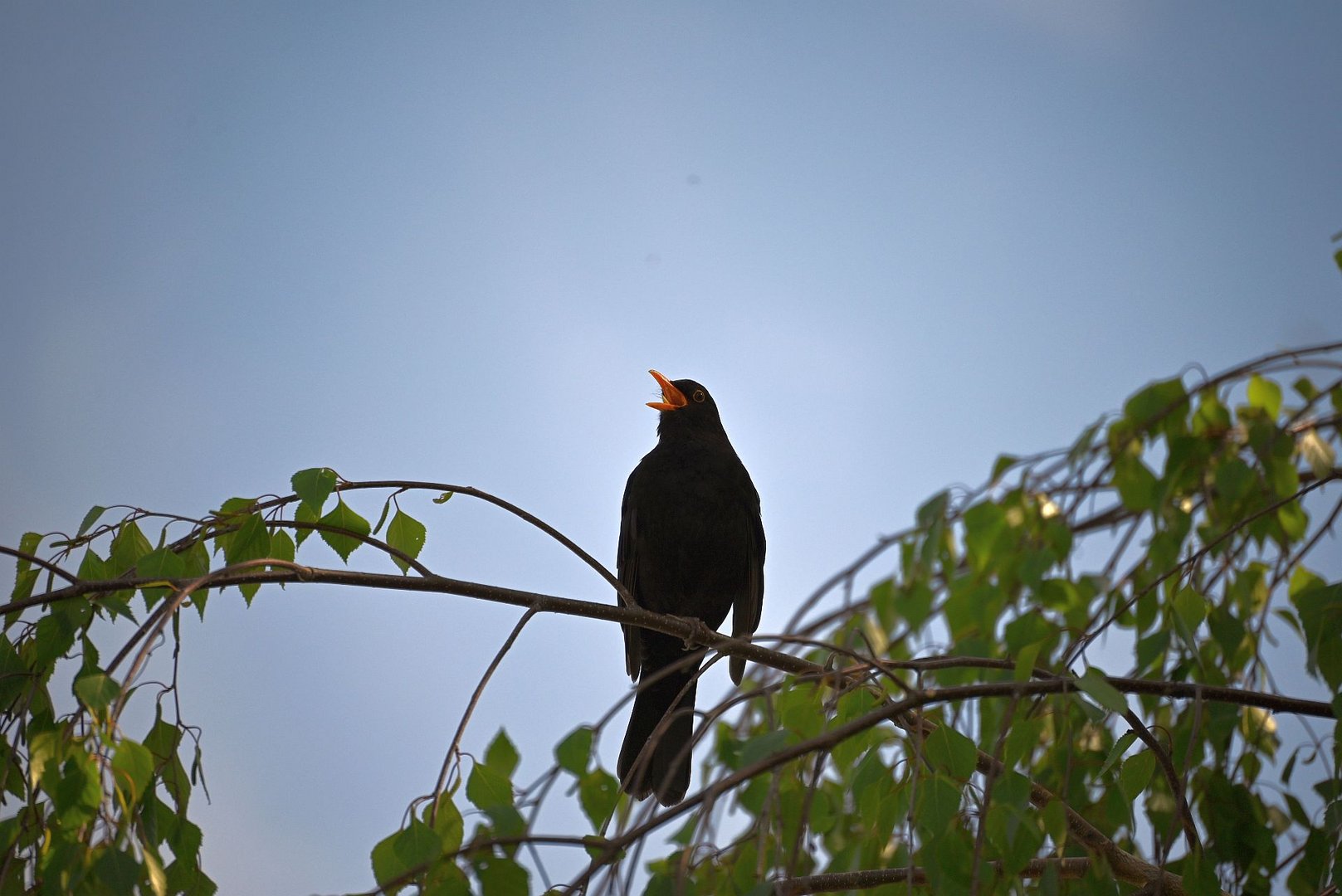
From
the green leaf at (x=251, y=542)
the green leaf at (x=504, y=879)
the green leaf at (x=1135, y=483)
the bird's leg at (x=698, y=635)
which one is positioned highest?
the bird's leg at (x=698, y=635)

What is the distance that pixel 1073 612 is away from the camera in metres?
2.51

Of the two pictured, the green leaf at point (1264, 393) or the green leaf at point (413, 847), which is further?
the green leaf at point (1264, 393)

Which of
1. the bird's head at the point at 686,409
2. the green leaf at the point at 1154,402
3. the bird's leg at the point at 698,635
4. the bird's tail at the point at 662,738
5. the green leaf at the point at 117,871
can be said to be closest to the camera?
the green leaf at the point at 117,871

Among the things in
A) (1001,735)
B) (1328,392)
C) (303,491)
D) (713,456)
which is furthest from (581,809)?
(713,456)

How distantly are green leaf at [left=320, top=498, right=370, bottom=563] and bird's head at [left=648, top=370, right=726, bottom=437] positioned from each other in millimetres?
2656

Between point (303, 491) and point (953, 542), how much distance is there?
139cm

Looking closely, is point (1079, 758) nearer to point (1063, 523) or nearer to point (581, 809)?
point (1063, 523)

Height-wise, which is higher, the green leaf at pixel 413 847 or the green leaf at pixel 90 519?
the green leaf at pixel 90 519

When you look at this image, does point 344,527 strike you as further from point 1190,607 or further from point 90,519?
point 1190,607

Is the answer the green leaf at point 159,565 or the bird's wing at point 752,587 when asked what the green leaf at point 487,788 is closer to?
the green leaf at point 159,565

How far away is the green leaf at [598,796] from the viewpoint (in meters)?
1.65

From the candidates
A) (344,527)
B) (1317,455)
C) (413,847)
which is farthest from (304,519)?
(1317,455)

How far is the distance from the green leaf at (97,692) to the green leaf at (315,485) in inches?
22.9

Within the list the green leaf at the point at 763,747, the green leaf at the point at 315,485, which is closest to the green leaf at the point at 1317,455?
the green leaf at the point at 763,747
